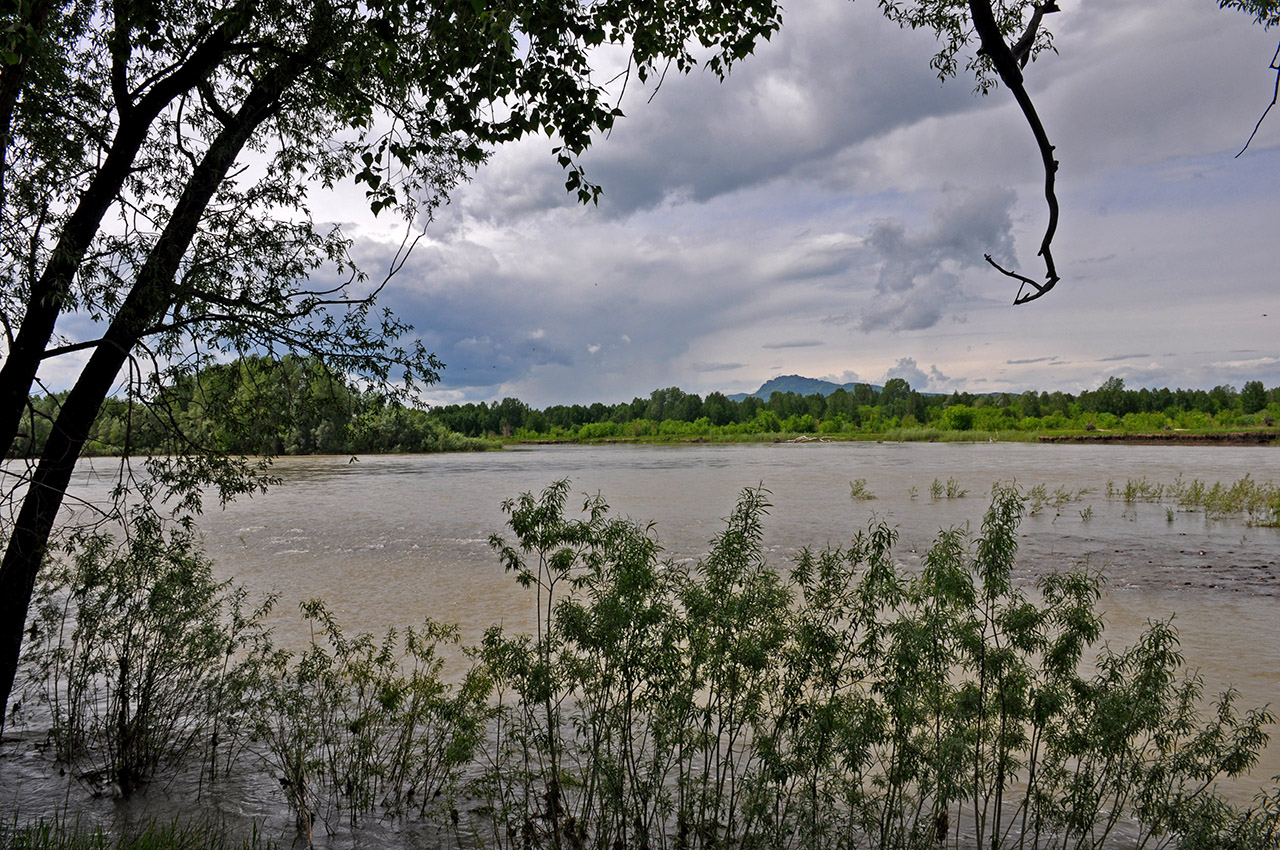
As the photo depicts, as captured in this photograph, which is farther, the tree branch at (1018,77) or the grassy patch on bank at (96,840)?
the grassy patch on bank at (96,840)

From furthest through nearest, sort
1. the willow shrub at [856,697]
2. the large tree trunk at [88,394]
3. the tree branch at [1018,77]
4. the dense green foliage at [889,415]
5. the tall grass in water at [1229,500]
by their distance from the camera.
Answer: the dense green foliage at [889,415] < the tall grass in water at [1229,500] < the large tree trunk at [88,394] < the willow shrub at [856,697] < the tree branch at [1018,77]

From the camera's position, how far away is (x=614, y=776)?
535cm

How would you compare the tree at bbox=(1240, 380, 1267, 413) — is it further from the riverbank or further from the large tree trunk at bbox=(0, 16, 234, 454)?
the large tree trunk at bbox=(0, 16, 234, 454)

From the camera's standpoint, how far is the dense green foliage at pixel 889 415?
95.9 metres

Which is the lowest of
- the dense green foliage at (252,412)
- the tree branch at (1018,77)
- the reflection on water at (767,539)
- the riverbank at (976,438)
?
the reflection on water at (767,539)

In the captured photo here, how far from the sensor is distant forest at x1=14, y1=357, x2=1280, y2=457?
21.7ft

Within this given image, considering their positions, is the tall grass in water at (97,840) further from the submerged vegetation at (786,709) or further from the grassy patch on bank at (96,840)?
the submerged vegetation at (786,709)

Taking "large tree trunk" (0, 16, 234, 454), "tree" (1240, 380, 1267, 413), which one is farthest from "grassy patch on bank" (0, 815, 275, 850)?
"tree" (1240, 380, 1267, 413)

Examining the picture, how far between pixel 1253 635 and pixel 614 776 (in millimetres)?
11037

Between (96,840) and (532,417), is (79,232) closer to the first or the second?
(96,840)

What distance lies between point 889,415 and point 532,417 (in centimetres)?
6335

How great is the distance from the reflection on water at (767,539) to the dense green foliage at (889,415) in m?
54.8

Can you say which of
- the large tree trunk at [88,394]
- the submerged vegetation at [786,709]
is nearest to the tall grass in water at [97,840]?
the submerged vegetation at [786,709]

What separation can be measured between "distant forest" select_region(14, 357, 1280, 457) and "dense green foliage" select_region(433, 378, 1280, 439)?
0.27 meters
